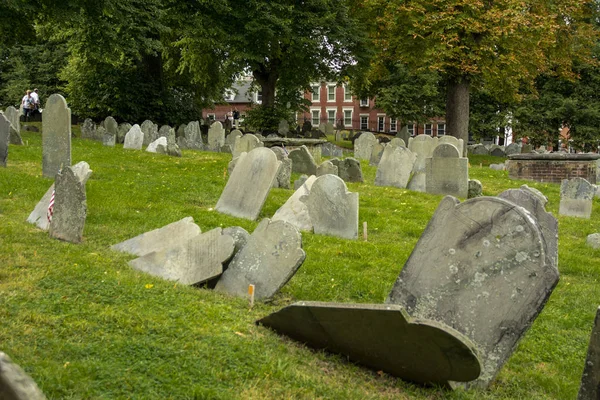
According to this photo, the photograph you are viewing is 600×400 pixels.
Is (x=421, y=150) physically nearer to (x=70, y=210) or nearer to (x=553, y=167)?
(x=553, y=167)

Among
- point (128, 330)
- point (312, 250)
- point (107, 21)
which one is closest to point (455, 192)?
point (312, 250)

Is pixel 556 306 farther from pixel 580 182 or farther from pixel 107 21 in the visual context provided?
pixel 107 21

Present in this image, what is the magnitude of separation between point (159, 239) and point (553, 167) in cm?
1459

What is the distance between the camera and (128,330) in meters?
4.82

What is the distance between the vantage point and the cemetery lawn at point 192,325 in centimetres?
→ 412

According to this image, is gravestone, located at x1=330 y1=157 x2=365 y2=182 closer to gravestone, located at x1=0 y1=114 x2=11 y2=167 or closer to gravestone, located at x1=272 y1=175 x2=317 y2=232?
gravestone, located at x1=272 y1=175 x2=317 y2=232

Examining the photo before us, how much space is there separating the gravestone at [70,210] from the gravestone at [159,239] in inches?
18.4

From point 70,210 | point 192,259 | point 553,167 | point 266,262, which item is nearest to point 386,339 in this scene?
point 266,262

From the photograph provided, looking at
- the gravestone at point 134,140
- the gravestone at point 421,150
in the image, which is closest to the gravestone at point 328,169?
the gravestone at point 421,150

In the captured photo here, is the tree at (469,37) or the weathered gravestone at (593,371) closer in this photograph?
the weathered gravestone at (593,371)

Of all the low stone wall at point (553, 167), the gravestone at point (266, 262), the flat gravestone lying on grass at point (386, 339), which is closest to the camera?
the flat gravestone lying on grass at point (386, 339)

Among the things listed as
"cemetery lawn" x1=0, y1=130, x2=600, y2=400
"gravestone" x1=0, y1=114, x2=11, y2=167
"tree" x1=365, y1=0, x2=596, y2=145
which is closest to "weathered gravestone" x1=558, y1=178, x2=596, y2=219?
"cemetery lawn" x1=0, y1=130, x2=600, y2=400

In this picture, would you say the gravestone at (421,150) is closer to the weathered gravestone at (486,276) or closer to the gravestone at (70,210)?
the gravestone at (70,210)

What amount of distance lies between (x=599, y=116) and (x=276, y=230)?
35.4 metres
